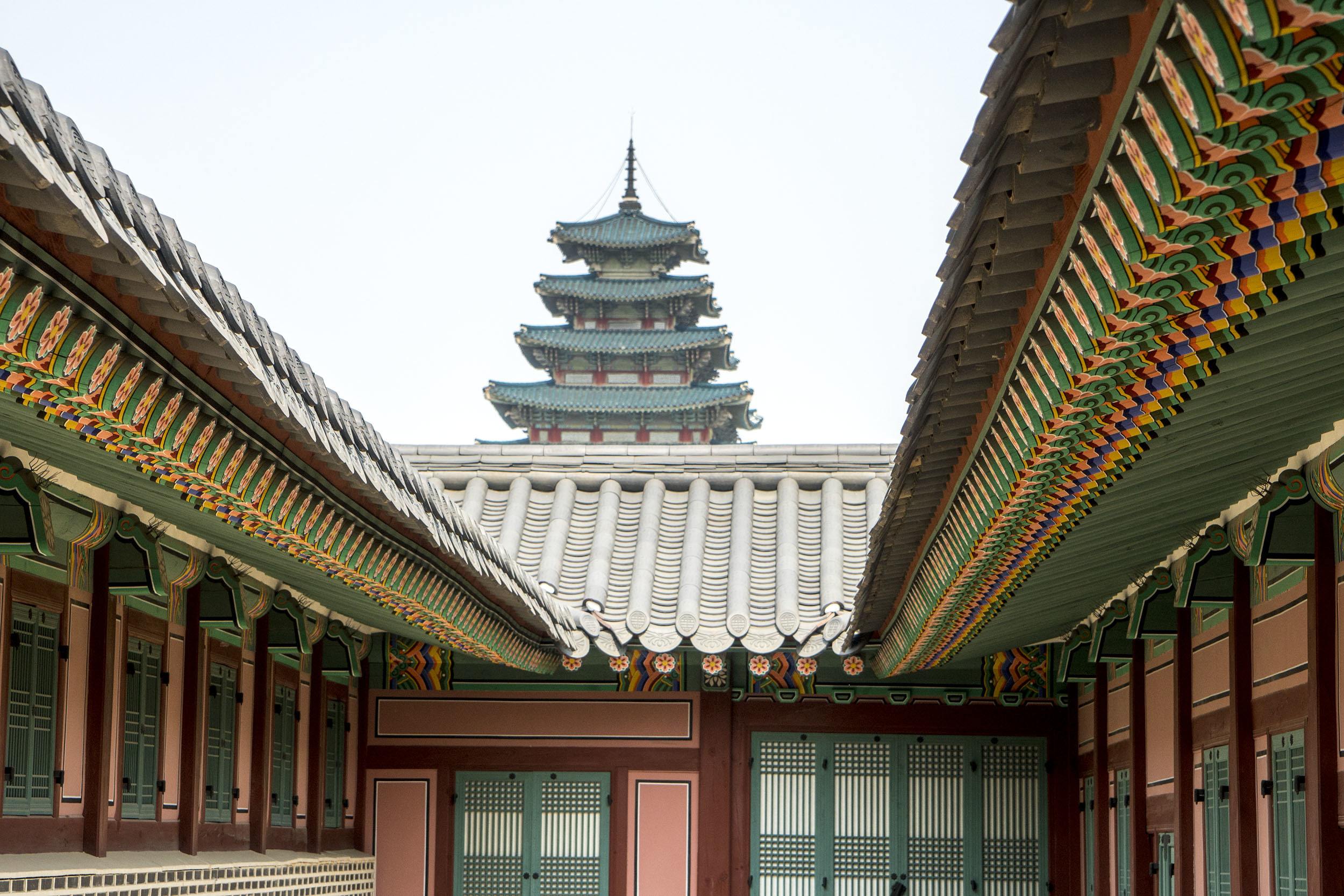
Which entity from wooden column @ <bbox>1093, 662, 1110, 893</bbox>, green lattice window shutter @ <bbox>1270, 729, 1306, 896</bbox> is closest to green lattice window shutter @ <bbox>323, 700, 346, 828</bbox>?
wooden column @ <bbox>1093, 662, 1110, 893</bbox>

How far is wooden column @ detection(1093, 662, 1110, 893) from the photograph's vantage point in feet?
38.0

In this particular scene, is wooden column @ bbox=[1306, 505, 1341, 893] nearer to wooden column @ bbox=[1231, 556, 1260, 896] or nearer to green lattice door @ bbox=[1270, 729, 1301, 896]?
green lattice door @ bbox=[1270, 729, 1301, 896]

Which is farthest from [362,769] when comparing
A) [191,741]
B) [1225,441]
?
[1225,441]

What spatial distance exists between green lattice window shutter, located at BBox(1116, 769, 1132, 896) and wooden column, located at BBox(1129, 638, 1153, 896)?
518 millimetres

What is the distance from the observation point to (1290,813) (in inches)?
277

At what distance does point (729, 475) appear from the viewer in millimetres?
15031

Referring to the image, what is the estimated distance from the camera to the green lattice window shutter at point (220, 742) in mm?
9883

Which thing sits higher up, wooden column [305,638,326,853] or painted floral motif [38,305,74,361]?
painted floral motif [38,305,74,361]

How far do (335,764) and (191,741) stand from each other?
3697 millimetres

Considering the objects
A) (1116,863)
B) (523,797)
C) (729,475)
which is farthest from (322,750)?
(1116,863)

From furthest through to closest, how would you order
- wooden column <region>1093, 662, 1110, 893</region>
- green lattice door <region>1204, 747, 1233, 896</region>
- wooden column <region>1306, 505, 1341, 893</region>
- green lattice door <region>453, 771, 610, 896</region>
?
green lattice door <region>453, 771, 610, 896</region> < wooden column <region>1093, 662, 1110, 893</region> < green lattice door <region>1204, 747, 1233, 896</region> < wooden column <region>1306, 505, 1341, 893</region>

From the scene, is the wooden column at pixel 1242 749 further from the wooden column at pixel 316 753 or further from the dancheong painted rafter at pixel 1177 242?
the wooden column at pixel 316 753

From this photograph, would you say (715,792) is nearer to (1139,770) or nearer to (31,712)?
(1139,770)

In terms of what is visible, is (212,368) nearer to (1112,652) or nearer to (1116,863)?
(1112,652)
